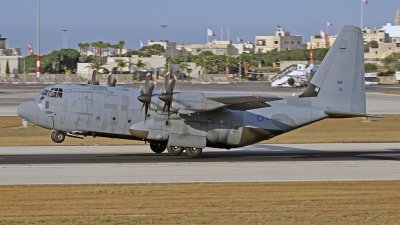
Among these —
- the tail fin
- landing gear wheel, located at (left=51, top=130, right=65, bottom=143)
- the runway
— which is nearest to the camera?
the runway

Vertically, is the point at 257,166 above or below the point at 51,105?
below

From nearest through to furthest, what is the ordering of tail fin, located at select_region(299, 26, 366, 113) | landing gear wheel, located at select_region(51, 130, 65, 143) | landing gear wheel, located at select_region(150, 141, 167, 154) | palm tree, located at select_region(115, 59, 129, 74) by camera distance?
landing gear wheel, located at select_region(51, 130, 65, 143), tail fin, located at select_region(299, 26, 366, 113), landing gear wheel, located at select_region(150, 141, 167, 154), palm tree, located at select_region(115, 59, 129, 74)

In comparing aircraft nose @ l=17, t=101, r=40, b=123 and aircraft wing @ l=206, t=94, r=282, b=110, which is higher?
aircraft wing @ l=206, t=94, r=282, b=110

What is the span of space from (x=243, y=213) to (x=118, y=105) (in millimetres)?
12174

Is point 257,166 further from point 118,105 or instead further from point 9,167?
point 9,167

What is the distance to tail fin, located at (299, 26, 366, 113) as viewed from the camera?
28016 millimetres

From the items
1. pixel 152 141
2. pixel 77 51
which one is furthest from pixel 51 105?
pixel 77 51

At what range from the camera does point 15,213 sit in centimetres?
1538

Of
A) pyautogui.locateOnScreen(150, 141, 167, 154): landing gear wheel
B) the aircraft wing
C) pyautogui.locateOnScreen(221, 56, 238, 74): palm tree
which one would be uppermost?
pyautogui.locateOnScreen(221, 56, 238, 74): palm tree

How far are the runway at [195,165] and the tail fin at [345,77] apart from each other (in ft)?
8.74

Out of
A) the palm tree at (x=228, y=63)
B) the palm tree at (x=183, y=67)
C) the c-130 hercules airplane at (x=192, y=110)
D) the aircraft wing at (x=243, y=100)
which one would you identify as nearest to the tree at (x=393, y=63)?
the palm tree at (x=228, y=63)

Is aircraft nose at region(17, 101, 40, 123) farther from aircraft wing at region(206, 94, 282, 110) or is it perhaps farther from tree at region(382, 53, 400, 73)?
tree at region(382, 53, 400, 73)

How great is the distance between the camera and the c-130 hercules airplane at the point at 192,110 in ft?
83.8

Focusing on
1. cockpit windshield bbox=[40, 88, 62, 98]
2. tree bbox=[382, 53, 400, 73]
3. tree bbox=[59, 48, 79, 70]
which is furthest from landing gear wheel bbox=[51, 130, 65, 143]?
tree bbox=[382, 53, 400, 73]
